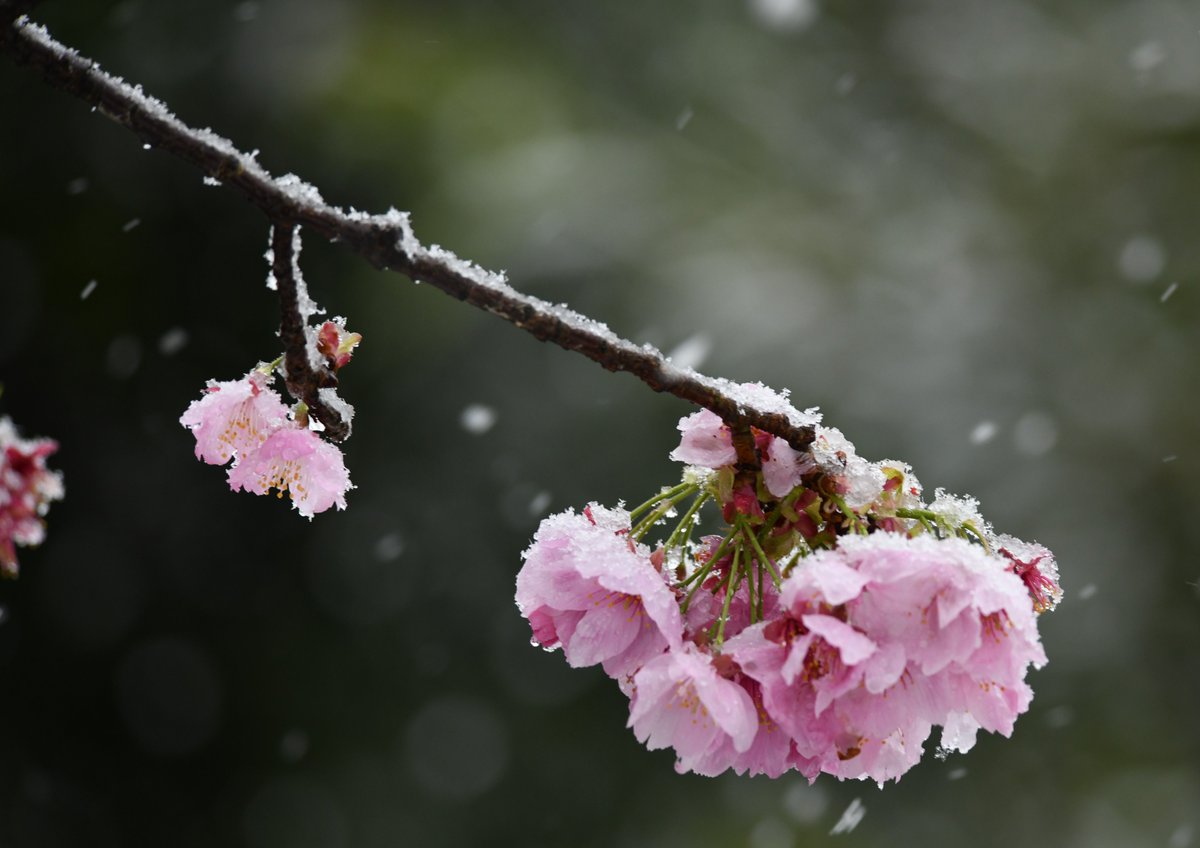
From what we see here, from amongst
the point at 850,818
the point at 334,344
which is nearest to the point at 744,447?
the point at 334,344

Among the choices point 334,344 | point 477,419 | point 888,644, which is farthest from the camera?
point 477,419

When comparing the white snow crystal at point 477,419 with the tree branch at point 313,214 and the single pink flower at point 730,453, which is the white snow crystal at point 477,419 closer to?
the single pink flower at point 730,453

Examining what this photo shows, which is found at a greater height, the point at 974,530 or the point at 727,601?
the point at 974,530

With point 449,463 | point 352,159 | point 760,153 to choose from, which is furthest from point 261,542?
point 760,153

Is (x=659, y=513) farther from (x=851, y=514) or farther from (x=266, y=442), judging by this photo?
(x=266, y=442)

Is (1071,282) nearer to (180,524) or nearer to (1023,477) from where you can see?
(1023,477)

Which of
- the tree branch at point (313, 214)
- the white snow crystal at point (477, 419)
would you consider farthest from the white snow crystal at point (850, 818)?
the tree branch at point (313, 214)

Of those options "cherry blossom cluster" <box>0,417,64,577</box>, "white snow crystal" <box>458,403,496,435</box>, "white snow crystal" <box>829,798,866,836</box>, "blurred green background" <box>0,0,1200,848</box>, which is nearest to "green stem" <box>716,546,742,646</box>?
"cherry blossom cluster" <box>0,417,64,577</box>

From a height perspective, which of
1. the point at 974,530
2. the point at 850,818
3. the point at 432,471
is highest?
the point at 432,471
